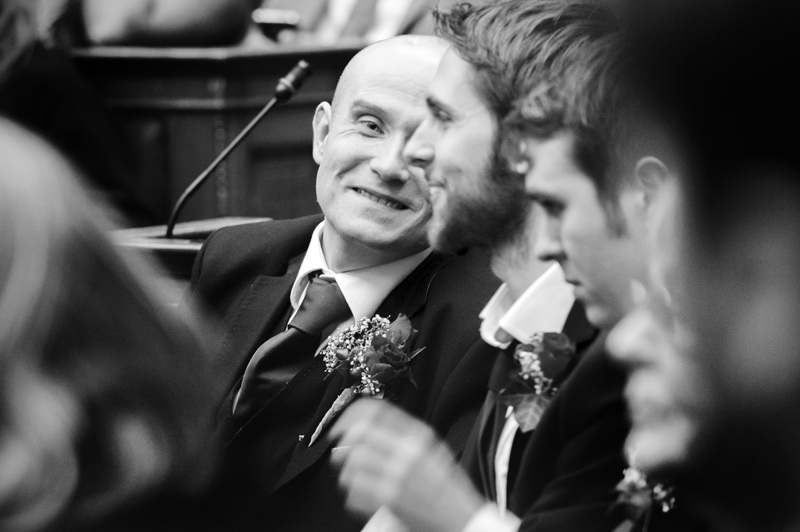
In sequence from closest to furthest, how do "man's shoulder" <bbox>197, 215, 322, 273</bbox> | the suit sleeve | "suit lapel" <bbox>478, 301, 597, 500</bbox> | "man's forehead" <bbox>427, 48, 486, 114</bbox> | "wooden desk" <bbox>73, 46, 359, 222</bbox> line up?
the suit sleeve < "suit lapel" <bbox>478, 301, 597, 500</bbox> < "man's forehead" <bbox>427, 48, 486, 114</bbox> < "man's shoulder" <bbox>197, 215, 322, 273</bbox> < "wooden desk" <bbox>73, 46, 359, 222</bbox>

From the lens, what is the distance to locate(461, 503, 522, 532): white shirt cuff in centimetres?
132

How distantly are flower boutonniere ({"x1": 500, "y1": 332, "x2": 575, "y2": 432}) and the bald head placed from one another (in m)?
0.72

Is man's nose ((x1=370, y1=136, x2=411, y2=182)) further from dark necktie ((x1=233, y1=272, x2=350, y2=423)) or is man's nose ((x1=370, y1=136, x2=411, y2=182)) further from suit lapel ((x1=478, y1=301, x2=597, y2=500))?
suit lapel ((x1=478, y1=301, x2=597, y2=500))

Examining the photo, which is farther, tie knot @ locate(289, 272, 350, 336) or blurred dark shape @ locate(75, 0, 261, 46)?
blurred dark shape @ locate(75, 0, 261, 46)

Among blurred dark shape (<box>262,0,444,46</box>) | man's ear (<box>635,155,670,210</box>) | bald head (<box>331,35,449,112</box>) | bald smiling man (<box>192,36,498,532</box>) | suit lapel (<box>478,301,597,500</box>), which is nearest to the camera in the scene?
man's ear (<box>635,155,670,210</box>)

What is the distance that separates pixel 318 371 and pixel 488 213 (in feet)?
1.86

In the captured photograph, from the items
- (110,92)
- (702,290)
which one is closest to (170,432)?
(702,290)

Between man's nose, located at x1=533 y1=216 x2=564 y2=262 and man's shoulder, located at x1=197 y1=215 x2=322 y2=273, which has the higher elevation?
man's nose, located at x1=533 y1=216 x2=564 y2=262

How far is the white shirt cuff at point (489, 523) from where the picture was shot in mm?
1319

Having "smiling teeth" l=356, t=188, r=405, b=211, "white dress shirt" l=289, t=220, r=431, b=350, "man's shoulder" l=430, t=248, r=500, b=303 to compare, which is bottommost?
"white dress shirt" l=289, t=220, r=431, b=350

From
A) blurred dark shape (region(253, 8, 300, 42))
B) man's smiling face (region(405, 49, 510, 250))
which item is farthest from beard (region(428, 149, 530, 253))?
blurred dark shape (region(253, 8, 300, 42))

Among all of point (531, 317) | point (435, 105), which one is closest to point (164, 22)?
point (435, 105)

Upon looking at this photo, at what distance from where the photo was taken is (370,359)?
6.07ft

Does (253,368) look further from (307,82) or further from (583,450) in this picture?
(307,82)
